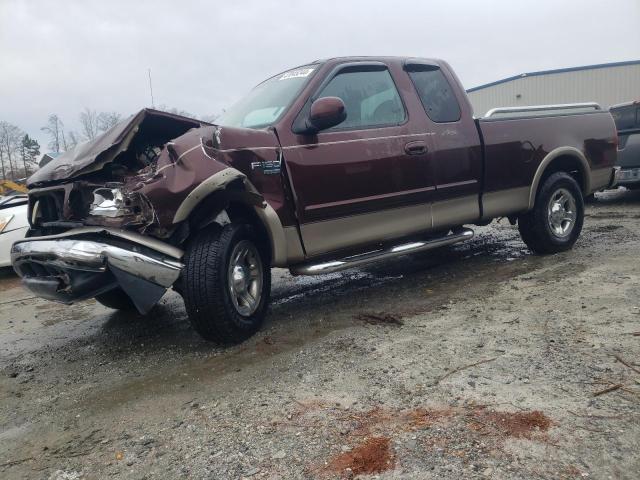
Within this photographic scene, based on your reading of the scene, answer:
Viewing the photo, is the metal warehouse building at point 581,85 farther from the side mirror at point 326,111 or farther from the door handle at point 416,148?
the side mirror at point 326,111

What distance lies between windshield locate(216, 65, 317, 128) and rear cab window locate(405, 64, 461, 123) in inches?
42.6

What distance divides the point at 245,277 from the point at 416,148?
190 centimetres

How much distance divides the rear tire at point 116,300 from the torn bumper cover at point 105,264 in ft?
4.56

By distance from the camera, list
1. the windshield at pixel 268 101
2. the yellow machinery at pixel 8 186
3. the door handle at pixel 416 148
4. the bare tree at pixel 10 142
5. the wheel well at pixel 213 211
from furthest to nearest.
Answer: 1. the bare tree at pixel 10 142
2. the yellow machinery at pixel 8 186
3. the door handle at pixel 416 148
4. the windshield at pixel 268 101
5. the wheel well at pixel 213 211

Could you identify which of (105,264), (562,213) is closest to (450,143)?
(562,213)

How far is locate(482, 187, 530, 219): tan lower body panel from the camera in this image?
16.9 feet

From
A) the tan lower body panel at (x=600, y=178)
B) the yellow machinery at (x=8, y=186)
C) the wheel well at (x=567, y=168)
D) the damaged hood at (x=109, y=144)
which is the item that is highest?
the damaged hood at (x=109, y=144)

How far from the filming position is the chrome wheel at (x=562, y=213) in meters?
5.73

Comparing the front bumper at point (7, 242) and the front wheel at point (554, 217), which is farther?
the front bumper at point (7, 242)

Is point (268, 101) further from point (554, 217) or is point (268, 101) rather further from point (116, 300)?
point (554, 217)

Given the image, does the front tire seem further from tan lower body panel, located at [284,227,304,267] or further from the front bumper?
the front bumper

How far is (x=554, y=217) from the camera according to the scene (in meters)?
5.77

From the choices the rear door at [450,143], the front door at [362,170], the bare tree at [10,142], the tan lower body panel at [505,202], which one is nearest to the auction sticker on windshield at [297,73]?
the front door at [362,170]

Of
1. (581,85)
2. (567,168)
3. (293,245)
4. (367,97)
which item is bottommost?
(293,245)
